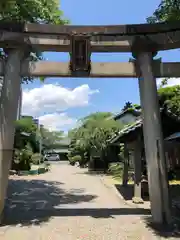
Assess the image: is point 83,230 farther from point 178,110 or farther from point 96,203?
point 178,110

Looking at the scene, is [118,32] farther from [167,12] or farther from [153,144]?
[153,144]

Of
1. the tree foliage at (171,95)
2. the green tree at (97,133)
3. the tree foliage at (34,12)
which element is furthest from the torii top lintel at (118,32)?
the green tree at (97,133)

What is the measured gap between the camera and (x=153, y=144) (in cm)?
825

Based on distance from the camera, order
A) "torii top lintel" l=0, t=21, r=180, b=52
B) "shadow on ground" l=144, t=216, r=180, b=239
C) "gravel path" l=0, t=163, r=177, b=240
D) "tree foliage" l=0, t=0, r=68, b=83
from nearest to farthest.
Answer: "shadow on ground" l=144, t=216, r=180, b=239
"gravel path" l=0, t=163, r=177, b=240
"torii top lintel" l=0, t=21, r=180, b=52
"tree foliage" l=0, t=0, r=68, b=83

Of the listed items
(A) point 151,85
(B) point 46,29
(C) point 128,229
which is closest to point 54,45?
(B) point 46,29

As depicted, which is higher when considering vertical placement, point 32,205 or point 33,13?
point 33,13

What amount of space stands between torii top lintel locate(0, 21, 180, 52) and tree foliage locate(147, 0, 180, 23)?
0.96 ft

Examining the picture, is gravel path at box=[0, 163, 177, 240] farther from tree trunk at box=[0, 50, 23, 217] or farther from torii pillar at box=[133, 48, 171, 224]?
tree trunk at box=[0, 50, 23, 217]

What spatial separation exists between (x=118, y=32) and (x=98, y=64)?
3.79ft

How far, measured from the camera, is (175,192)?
511 inches

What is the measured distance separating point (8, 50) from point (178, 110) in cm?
1194

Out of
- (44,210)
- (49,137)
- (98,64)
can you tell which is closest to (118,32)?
(98,64)

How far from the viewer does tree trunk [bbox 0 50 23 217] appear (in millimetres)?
8008

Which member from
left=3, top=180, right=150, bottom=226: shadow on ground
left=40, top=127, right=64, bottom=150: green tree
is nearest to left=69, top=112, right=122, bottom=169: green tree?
left=3, top=180, right=150, bottom=226: shadow on ground
